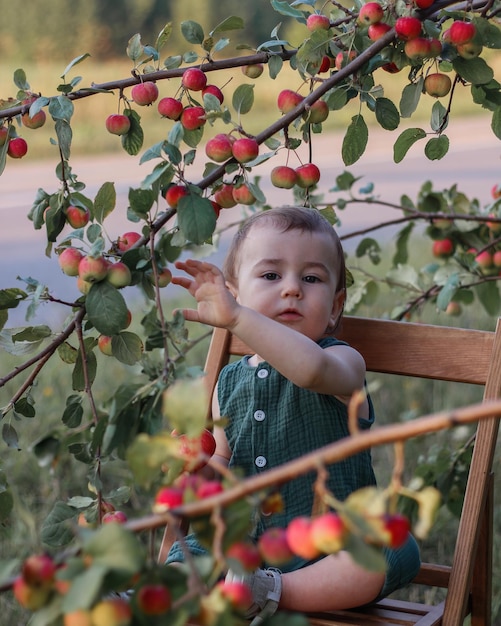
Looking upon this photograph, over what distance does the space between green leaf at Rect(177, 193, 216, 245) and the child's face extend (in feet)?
1.11

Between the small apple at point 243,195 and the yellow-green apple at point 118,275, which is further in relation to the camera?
the small apple at point 243,195

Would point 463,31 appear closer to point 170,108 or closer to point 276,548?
point 170,108

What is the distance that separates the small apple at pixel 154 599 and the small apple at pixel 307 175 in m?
0.89

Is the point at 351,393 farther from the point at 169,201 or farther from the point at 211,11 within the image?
the point at 211,11

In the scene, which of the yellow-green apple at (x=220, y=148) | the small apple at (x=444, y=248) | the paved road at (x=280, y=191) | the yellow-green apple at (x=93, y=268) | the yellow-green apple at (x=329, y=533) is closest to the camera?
the yellow-green apple at (x=329, y=533)

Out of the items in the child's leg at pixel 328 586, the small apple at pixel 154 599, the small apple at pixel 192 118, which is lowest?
the small apple at pixel 154 599

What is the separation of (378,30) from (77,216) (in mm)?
549

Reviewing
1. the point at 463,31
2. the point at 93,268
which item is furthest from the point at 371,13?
the point at 93,268

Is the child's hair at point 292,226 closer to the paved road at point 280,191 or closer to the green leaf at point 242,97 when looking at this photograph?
the green leaf at point 242,97

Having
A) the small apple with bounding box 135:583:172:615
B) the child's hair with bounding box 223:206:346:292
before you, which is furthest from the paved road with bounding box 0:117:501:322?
the small apple with bounding box 135:583:172:615

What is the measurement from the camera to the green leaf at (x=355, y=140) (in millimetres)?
1750

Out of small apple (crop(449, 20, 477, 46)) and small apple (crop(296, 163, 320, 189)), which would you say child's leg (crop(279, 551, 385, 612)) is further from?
small apple (crop(449, 20, 477, 46))

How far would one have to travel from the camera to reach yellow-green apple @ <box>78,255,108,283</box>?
139 centimetres

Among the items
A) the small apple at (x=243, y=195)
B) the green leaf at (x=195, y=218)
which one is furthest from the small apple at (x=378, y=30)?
the green leaf at (x=195, y=218)
